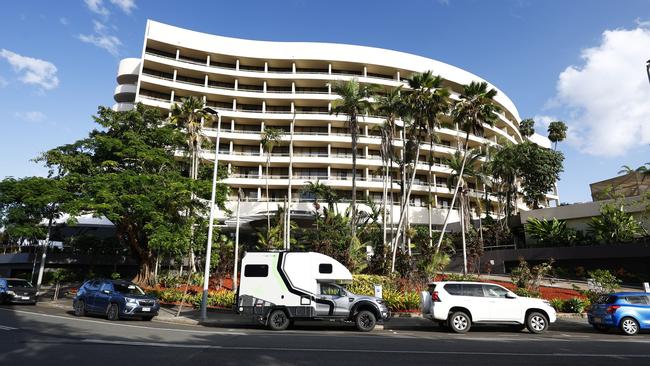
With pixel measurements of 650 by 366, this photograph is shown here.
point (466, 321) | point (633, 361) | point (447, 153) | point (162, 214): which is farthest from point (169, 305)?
point (447, 153)

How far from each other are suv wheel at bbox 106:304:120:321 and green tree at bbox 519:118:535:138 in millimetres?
71421

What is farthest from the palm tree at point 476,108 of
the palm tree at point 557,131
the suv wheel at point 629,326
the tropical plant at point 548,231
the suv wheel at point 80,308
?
the palm tree at point 557,131

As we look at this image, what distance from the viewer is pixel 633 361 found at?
8164 millimetres

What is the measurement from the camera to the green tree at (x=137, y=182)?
22266 millimetres

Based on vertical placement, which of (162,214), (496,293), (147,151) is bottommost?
(496,293)

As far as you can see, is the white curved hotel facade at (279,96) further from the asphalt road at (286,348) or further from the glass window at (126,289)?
the asphalt road at (286,348)

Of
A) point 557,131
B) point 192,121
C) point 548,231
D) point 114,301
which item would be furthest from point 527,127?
point 114,301

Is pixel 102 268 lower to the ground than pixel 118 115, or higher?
lower

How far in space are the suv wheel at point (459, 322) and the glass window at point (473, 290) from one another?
0.70 m

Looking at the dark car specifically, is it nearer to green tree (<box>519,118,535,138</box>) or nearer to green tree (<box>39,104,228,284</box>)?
green tree (<box>39,104,228,284</box>)

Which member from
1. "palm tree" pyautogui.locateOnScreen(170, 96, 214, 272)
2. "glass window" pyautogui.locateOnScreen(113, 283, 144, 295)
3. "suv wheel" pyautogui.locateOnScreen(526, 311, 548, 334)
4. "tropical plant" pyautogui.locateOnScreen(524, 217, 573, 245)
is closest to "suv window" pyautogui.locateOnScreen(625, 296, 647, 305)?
"suv wheel" pyautogui.locateOnScreen(526, 311, 548, 334)

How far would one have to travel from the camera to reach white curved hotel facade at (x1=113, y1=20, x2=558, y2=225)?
156 feet

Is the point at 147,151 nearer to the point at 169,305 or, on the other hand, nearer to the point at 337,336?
the point at 169,305

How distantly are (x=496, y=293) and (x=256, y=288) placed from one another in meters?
8.37
